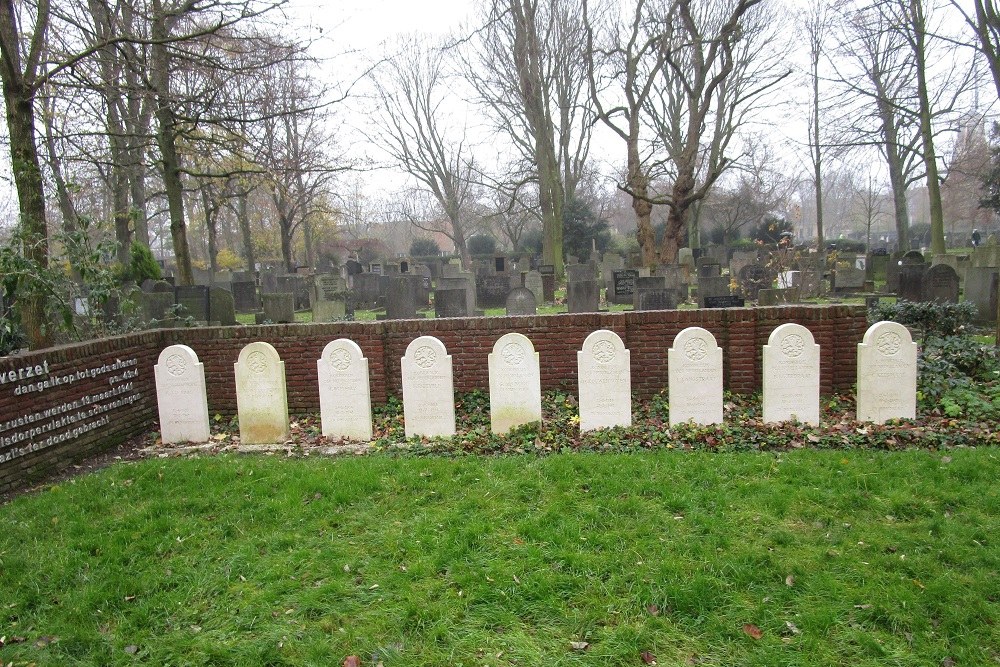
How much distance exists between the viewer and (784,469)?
5.17 metres

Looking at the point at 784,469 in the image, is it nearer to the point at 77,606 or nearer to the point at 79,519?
the point at 77,606

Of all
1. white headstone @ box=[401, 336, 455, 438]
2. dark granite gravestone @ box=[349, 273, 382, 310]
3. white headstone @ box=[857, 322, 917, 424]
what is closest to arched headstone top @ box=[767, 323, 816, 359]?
white headstone @ box=[857, 322, 917, 424]

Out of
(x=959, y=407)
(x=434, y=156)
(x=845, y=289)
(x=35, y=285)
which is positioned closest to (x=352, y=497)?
(x=35, y=285)

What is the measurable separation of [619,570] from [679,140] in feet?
90.5

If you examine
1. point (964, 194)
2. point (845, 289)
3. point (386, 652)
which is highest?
point (964, 194)

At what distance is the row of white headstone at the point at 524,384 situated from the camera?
22.0 feet

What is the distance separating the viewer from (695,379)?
6.83 m

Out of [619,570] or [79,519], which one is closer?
[619,570]

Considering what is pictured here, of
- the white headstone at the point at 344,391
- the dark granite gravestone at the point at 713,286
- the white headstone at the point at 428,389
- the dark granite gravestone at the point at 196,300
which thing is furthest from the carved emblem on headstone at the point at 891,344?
the dark granite gravestone at the point at 196,300

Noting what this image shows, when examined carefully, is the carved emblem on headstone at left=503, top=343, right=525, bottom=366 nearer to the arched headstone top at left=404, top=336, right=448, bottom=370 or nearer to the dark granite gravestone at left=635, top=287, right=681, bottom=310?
the arched headstone top at left=404, top=336, right=448, bottom=370

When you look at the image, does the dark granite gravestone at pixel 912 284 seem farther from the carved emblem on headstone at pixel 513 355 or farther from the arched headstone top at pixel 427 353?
the arched headstone top at pixel 427 353

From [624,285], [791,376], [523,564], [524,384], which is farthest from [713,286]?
[523,564]

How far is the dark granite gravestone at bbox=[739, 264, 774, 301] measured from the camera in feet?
60.5

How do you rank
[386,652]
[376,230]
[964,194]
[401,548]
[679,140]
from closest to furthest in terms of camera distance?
[386,652], [401,548], [679,140], [964,194], [376,230]
